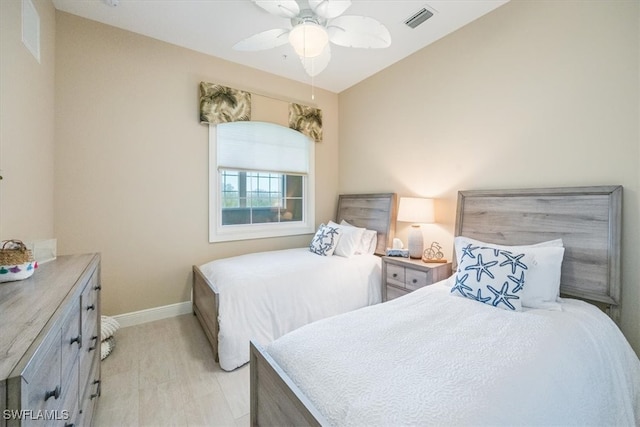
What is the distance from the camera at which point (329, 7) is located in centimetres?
169

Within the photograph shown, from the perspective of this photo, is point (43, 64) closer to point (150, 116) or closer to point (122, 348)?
point (150, 116)

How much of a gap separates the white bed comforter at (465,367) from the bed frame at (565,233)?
0.18 m

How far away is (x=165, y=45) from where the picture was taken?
282 centimetres

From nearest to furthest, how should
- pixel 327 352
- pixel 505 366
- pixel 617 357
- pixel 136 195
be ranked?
pixel 505 366 → pixel 327 352 → pixel 617 357 → pixel 136 195

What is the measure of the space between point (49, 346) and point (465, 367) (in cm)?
135

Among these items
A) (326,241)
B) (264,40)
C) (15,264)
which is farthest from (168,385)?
(264,40)

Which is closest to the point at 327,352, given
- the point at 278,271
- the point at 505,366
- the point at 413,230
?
the point at 505,366

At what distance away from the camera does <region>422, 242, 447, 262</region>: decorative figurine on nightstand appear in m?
2.60

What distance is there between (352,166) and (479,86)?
1.80m

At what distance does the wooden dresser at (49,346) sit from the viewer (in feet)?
1.90

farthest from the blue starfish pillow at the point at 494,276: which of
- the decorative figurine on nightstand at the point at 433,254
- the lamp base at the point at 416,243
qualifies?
the lamp base at the point at 416,243

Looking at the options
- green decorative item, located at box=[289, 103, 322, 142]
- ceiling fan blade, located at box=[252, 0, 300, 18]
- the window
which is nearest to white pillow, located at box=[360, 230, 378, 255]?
the window

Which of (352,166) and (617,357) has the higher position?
(352,166)

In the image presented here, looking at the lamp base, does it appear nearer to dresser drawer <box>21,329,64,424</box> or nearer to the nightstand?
the nightstand
